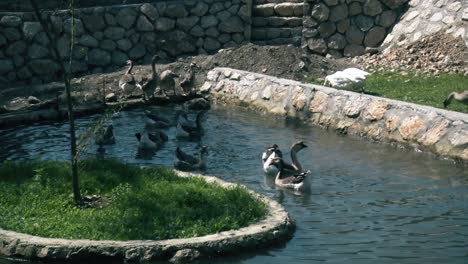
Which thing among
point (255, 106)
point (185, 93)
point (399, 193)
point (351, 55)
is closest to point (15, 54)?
point (185, 93)

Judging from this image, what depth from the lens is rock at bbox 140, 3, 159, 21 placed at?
86.6ft

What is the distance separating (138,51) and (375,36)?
613cm

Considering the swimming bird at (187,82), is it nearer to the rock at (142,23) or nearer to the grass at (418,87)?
the grass at (418,87)

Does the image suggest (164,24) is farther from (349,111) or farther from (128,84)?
(349,111)

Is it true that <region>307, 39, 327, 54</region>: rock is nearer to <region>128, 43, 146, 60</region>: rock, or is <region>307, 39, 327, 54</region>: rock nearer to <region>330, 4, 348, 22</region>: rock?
<region>330, 4, 348, 22</region>: rock

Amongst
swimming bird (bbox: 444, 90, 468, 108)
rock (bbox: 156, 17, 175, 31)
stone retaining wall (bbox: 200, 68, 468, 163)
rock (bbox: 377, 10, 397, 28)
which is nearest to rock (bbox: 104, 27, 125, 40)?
rock (bbox: 156, 17, 175, 31)

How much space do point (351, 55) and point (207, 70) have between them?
13.2 ft

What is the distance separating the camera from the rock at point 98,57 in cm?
2591

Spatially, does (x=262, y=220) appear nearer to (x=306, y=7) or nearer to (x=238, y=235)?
(x=238, y=235)

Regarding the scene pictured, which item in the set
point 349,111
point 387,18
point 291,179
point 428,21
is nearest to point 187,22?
point 387,18

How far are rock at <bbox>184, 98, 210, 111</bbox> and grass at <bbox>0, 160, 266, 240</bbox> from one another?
25.0 feet

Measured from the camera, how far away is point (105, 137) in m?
18.2

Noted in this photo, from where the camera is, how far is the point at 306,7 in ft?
87.2

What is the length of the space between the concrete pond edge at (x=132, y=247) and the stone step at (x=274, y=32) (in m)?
15.5
